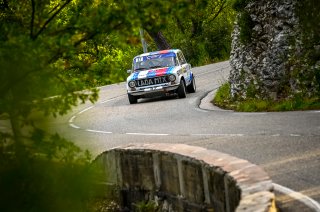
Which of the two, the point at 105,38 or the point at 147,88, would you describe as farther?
the point at 147,88

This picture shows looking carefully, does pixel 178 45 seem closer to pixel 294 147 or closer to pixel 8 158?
pixel 294 147

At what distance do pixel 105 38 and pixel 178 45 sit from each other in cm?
3437

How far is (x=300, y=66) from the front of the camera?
1703 centimetres

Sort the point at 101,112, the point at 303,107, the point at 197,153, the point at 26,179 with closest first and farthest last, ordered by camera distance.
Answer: the point at 26,179 < the point at 197,153 < the point at 303,107 < the point at 101,112

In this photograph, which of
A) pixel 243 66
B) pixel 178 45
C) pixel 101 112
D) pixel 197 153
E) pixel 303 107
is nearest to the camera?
pixel 197 153

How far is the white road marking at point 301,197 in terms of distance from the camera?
759 cm

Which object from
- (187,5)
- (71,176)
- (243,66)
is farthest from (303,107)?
(71,176)

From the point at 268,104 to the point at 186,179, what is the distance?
8990 millimetres

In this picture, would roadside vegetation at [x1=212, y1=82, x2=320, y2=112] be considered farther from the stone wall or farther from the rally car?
the stone wall

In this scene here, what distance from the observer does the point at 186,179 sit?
29.8ft

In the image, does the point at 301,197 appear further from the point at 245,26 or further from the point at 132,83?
the point at 132,83

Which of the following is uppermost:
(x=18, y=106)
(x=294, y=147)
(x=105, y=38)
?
(x=105, y=38)

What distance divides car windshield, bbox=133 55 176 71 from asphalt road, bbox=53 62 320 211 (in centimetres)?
125

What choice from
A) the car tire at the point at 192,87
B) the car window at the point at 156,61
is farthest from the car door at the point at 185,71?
the car window at the point at 156,61
